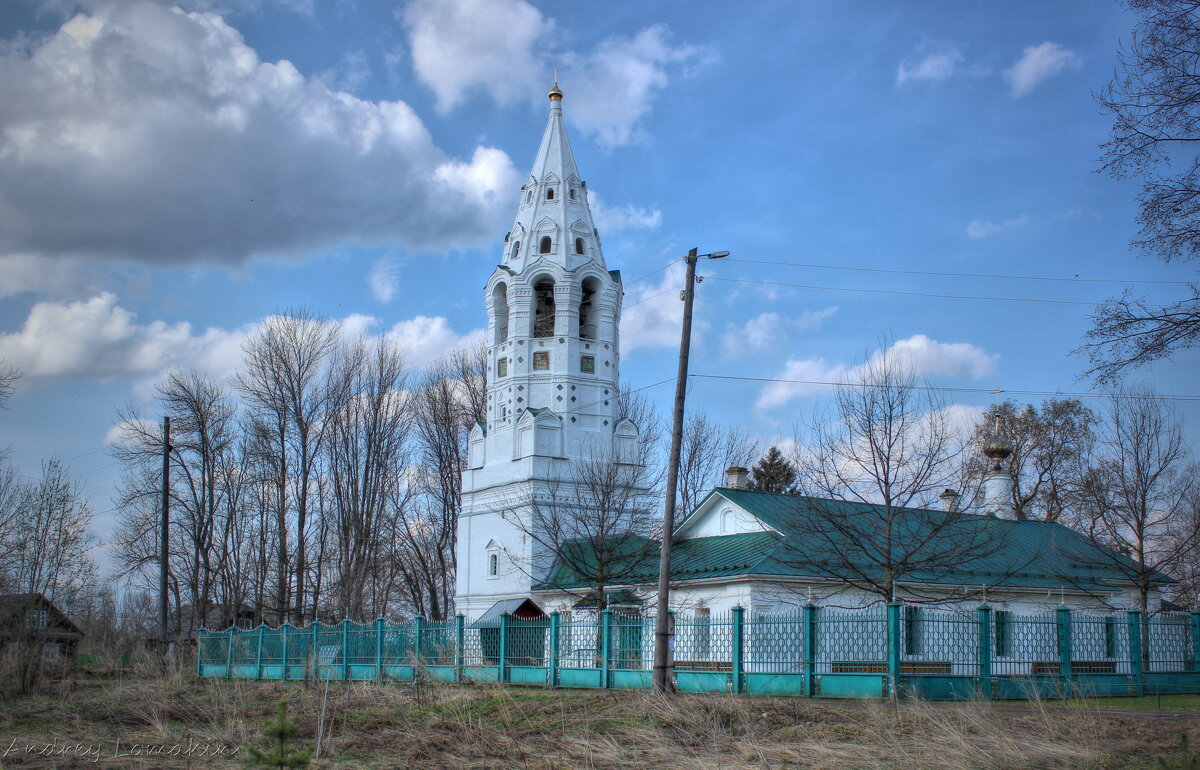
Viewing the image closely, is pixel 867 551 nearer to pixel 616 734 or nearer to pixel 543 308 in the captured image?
pixel 616 734

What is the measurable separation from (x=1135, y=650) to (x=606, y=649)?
9.17 meters

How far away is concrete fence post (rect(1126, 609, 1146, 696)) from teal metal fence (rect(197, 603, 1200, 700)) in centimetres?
2

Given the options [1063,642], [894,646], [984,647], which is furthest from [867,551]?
[894,646]

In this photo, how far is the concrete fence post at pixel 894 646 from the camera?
15164 mm

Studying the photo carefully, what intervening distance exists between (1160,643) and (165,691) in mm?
17444

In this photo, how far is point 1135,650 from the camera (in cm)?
1853

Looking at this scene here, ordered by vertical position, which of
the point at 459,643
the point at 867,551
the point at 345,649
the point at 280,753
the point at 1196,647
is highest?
the point at 867,551

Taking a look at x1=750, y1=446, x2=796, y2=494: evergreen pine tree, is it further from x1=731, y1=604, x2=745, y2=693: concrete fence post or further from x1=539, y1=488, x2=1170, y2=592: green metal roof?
x1=731, y1=604, x2=745, y2=693: concrete fence post

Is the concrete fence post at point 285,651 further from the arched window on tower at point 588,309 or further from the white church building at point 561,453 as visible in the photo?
the arched window on tower at point 588,309

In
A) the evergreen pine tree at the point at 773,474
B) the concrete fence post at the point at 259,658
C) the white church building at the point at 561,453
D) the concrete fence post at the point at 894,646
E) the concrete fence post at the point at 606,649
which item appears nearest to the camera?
the concrete fence post at the point at 894,646

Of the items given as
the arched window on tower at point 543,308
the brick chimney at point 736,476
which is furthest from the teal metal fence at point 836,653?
the arched window on tower at point 543,308

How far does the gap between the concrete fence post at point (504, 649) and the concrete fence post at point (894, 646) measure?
8.01 m

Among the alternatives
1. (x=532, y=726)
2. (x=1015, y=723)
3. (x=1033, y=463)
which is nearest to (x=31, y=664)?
(x=532, y=726)

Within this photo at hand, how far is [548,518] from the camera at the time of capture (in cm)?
3253
